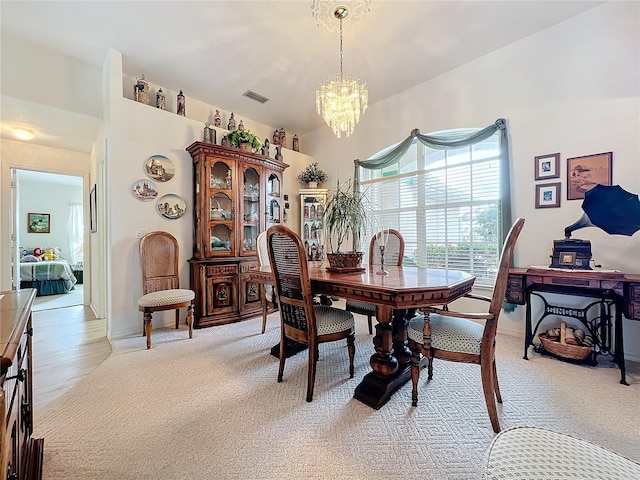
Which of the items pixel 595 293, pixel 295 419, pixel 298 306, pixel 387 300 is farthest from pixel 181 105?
pixel 595 293

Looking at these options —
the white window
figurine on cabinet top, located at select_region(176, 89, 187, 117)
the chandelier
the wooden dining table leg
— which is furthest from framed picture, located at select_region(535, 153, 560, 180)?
figurine on cabinet top, located at select_region(176, 89, 187, 117)

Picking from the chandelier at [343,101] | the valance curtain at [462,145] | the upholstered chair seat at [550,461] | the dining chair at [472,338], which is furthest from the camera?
the valance curtain at [462,145]

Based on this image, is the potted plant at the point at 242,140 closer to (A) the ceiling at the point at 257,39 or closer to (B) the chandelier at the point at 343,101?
(A) the ceiling at the point at 257,39

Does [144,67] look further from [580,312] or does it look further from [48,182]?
[48,182]

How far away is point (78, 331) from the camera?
11.0 feet

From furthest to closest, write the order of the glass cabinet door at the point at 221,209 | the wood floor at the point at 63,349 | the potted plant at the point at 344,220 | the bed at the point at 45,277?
the bed at the point at 45,277 → the glass cabinet door at the point at 221,209 → the potted plant at the point at 344,220 → the wood floor at the point at 63,349

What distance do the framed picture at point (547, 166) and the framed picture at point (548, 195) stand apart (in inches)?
3.6

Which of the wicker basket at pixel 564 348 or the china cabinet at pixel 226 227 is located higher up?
the china cabinet at pixel 226 227

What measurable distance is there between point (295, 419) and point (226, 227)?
266 centimetres

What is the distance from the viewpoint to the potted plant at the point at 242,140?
379cm

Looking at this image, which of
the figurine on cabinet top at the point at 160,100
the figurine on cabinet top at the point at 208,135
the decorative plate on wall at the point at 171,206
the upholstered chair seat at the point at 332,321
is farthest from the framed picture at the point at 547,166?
the figurine on cabinet top at the point at 160,100

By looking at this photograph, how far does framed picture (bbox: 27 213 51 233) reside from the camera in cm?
725

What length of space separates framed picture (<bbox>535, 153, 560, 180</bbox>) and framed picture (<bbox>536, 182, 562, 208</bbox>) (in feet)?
0.30

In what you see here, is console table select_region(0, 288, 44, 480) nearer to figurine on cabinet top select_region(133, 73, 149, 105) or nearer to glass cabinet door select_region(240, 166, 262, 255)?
glass cabinet door select_region(240, 166, 262, 255)
